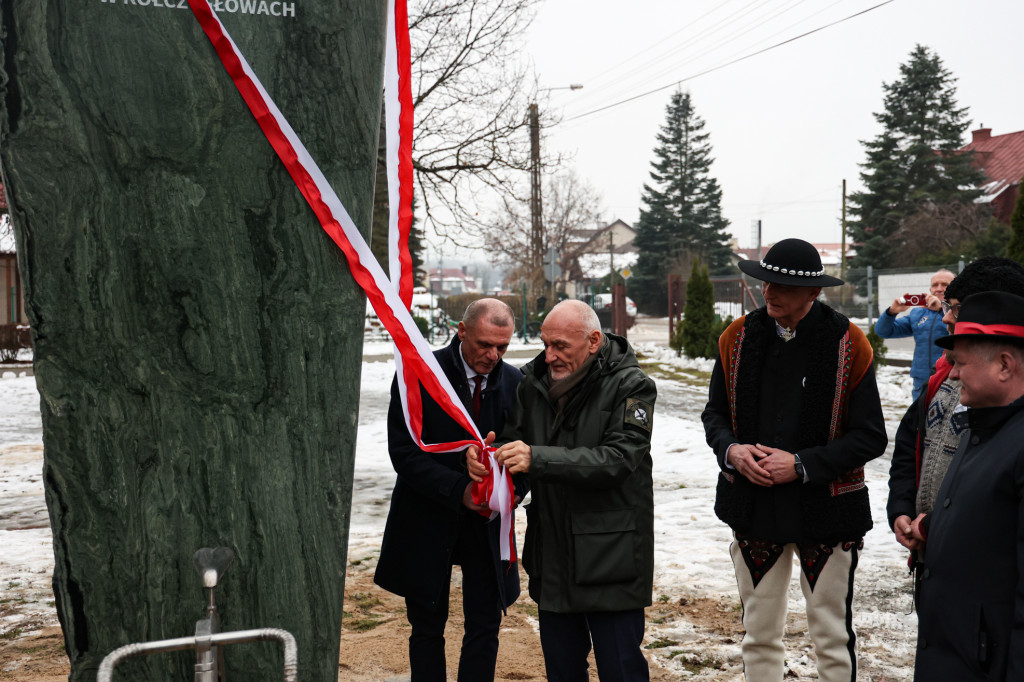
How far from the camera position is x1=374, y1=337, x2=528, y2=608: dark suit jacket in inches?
123

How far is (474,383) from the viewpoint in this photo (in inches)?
128

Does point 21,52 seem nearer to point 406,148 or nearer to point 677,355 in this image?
point 406,148

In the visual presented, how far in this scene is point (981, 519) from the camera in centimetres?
205

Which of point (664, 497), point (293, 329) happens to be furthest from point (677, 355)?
point (293, 329)

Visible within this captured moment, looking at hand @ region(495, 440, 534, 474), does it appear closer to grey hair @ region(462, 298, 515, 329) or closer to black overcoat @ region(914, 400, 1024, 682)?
grey hair @ region(462, 298, 515, 329)

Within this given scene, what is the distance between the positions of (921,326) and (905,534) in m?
4.16

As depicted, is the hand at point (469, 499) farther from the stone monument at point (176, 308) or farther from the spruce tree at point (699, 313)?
the spruce tree at point (699, 313)

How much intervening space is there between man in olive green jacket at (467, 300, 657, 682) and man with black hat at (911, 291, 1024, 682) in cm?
90

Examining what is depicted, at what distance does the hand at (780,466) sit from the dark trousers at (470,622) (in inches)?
41.1

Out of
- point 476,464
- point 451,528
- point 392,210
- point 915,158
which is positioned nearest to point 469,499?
point 451,528

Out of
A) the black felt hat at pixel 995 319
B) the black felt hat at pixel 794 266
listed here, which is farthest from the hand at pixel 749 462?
the black felt hat at pixel 995 319

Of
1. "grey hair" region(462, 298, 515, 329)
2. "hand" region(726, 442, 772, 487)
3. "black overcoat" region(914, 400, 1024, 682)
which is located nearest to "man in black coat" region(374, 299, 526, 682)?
"grey hair" region(462, 298, 515, 329)

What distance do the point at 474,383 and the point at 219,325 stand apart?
1.38 metres

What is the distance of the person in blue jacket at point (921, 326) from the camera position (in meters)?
6.07
